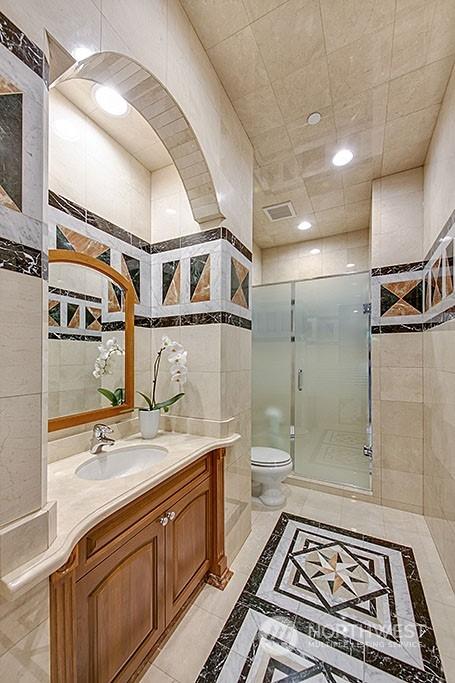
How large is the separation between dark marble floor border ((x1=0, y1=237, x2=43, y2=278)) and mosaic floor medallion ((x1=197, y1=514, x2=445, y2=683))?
5.21ft

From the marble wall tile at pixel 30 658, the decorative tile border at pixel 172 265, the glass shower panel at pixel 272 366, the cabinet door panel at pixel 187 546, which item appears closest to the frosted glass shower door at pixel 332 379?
the glass shower panel at pixel 272 366

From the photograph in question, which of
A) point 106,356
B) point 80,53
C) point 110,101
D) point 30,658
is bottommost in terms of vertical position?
point 30,658

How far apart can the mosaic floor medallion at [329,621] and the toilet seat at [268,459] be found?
54 cm

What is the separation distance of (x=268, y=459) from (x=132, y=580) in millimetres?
1553

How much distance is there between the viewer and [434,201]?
1.95m

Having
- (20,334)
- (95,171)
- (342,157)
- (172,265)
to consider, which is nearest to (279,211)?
(342,157)

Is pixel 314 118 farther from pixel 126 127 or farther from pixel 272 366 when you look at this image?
pixel 272 366

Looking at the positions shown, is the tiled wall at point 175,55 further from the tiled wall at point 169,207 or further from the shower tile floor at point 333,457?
the shower tile floor at point 333,457

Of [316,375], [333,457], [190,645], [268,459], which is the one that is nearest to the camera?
[190,645]

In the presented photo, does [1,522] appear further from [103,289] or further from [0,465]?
[103,289]

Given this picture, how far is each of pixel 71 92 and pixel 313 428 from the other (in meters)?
3.13

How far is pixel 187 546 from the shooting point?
1.39 meters

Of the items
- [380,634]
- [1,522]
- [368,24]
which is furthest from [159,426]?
[368,24]

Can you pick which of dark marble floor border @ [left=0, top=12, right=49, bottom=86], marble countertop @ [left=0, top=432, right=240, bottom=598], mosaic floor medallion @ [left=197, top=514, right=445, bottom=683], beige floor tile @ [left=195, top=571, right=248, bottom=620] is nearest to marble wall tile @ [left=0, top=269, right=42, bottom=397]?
marble countertop @ [left=0, top=432, right=240, bottom=598]
